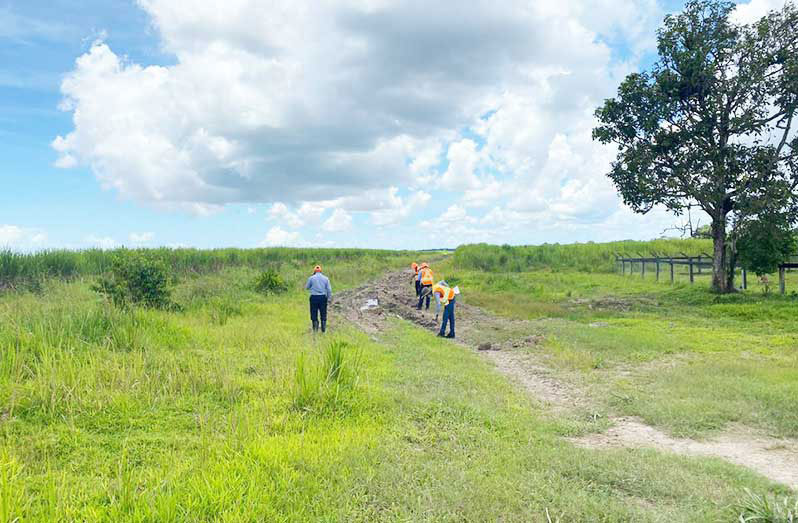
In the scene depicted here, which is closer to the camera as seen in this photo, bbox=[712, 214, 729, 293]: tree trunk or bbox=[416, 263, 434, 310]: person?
bbox=[416, 263, 434, 310]: person

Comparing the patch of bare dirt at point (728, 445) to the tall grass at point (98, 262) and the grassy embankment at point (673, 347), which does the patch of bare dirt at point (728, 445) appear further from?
the tall grass at point (98, 262)

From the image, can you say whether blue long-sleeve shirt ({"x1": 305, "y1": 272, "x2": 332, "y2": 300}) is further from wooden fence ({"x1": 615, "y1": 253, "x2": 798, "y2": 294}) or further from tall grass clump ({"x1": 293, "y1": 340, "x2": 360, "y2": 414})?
wooden fence ({"x1": 615, "y1": 253, "x2": 798, "y2": 294})

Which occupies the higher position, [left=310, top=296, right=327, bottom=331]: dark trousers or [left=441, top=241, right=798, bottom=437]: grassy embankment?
[left=310, top=296, right=327, bottom=331]: dark trousers

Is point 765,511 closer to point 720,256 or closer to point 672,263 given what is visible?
point 720,256

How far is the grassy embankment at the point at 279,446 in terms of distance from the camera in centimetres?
409

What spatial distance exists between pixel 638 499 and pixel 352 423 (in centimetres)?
303

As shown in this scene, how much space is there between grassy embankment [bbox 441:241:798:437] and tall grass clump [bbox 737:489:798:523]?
2.45m

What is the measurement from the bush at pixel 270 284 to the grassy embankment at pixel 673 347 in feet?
27.0

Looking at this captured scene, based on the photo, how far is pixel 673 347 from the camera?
1191 centimetres

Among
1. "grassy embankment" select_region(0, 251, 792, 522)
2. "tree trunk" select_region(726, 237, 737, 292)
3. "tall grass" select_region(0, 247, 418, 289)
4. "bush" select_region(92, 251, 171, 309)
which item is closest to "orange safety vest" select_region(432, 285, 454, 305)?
"grassy embankment" select_region(0, 251, 792, 522)

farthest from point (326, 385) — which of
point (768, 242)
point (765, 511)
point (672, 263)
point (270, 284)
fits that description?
point (672, 263)

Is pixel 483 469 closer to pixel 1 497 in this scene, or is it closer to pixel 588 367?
pixel 1 497

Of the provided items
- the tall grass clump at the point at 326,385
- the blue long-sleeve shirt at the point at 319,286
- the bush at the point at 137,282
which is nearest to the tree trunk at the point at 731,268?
the blue long-sleeve shirt at the point at 319,286

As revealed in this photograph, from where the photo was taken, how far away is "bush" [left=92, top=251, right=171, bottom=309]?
13.1 m
